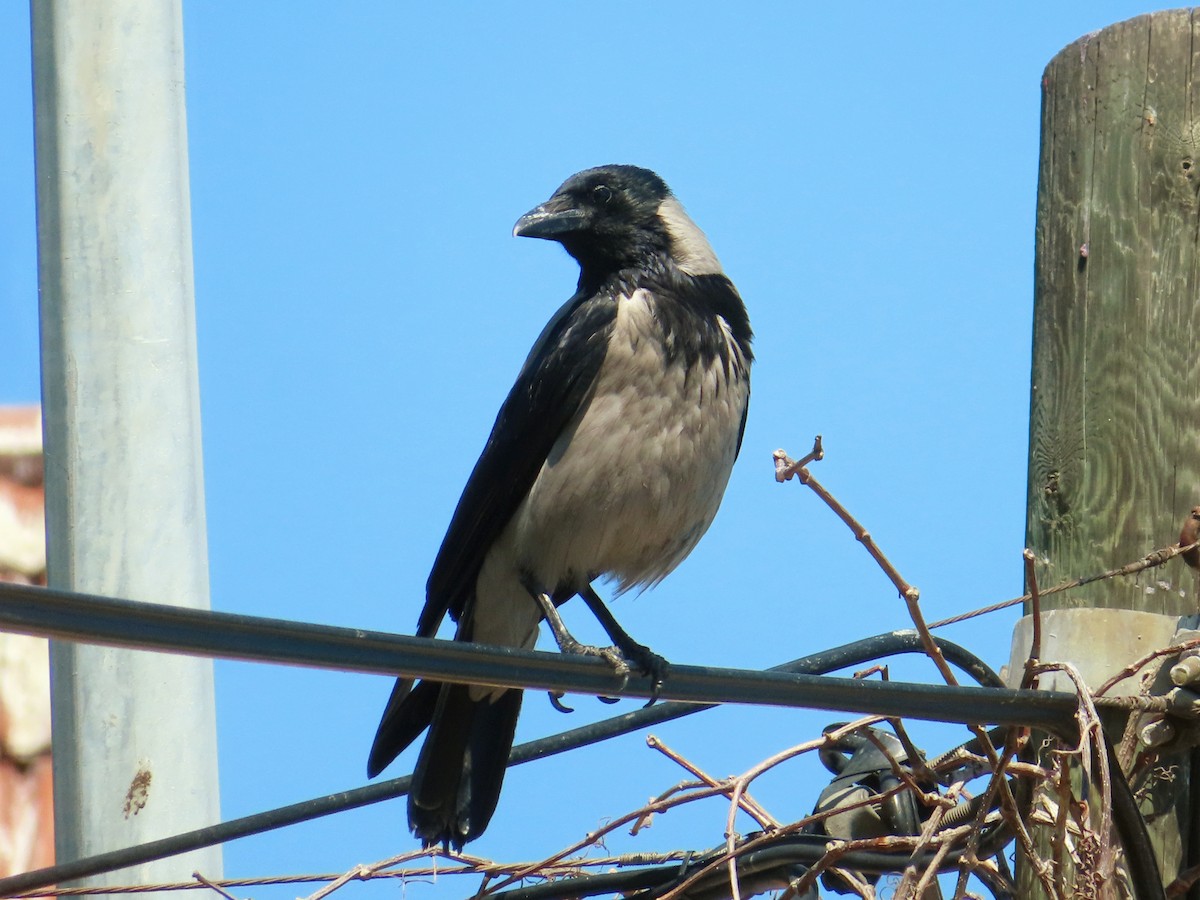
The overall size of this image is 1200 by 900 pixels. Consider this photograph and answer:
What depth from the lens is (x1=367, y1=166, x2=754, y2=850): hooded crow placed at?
4023 millimetres

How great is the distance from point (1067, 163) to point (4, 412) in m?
4.69

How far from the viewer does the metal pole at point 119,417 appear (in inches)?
135

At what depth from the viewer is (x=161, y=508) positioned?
349cm

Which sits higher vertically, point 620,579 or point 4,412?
point 4,412

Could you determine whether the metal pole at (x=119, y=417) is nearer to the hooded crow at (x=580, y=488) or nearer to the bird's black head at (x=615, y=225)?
the hooded crow at (x=580, y=488)

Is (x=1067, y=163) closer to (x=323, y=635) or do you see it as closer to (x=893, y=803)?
(x=893, y=803)

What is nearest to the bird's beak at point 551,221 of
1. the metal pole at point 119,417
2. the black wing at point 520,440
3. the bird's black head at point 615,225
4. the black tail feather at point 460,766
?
the bird's black head at point 615,225

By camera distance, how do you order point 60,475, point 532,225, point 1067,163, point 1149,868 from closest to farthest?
point 1149,868, point 1067,163, point 60,475, point 532,225

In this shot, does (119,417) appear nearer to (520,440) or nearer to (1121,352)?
(520,440)

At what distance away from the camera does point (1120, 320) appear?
10.3 ft

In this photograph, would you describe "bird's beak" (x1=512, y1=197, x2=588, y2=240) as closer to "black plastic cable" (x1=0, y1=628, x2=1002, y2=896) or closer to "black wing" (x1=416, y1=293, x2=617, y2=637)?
"black wing" (x1=416, y1=293, x2=617, y2=637)

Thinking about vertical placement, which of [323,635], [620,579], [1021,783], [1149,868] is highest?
[620,579]

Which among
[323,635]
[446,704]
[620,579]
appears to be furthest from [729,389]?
[323,635]

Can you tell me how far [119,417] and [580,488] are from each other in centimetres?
119
